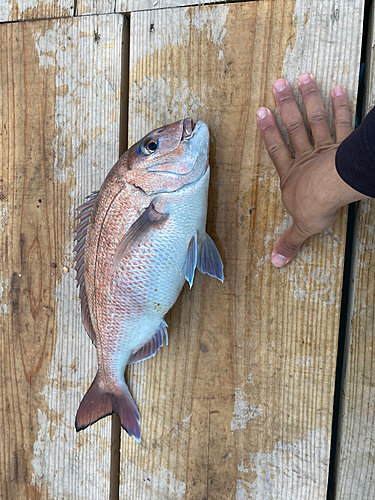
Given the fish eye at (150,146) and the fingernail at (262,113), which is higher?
the fingernail at (262,113)

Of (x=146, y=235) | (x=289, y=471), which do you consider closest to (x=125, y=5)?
(x=146, y=235)

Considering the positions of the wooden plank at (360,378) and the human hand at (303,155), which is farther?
the wooden plank at (360,378)

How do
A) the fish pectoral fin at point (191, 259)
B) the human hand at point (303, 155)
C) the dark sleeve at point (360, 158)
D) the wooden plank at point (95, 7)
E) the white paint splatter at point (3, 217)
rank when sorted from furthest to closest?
the white paint splatter at point (3, 217), the wooden plank at point (95, 7), the fish pectoral fin at point (191, 259), the human hand at point (303, 155), the dark sleeve at point (360, 158)

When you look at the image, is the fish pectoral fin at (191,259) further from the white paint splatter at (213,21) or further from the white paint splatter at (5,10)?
the white paint splatter at (5,10)

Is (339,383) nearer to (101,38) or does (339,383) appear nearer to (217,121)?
(217,121)

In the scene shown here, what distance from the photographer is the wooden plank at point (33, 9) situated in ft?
5.16

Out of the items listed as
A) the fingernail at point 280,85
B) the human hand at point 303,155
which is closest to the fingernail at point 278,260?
the human hand at point 303,155

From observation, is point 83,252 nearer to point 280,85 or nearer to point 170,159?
point 170,159

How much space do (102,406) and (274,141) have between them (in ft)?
4.66

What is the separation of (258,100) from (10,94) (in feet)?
4.14

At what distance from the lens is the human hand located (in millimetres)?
1175

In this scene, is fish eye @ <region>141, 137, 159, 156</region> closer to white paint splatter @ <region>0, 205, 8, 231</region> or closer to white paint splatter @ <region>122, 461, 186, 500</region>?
white paint splatter @ <region>0, 205, 8, 231</region>

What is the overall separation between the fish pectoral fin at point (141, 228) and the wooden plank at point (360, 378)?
2.77 ft

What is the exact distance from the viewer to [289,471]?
144 centimetres
